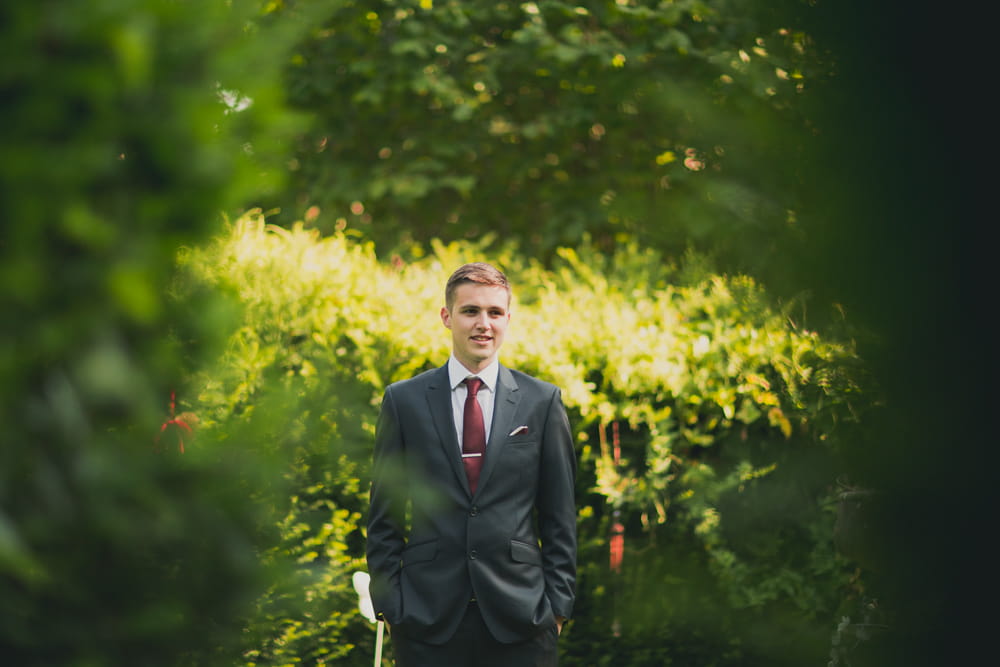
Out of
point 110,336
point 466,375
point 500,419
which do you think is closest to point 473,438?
point 500,419

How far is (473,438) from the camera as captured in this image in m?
3.21

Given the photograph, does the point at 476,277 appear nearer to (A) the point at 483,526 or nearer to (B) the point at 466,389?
(B) the point at 466,389

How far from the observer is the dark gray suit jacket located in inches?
119

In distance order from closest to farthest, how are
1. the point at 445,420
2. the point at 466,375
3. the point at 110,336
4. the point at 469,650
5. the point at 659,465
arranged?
the point at 110,336 → the point at 469,650 → the point at 445,420 → the point at 466,375 → the point at 659,465

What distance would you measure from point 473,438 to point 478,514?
0.93ft

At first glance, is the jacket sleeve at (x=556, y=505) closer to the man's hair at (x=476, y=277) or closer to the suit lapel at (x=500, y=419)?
the suit lapel at (x=500, y=419)

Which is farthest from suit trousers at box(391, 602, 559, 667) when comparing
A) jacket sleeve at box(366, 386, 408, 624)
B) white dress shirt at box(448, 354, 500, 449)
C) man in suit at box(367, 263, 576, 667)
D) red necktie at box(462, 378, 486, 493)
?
white dress shirt at box(448, 354, 500, 449)

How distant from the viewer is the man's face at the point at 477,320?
3.23m

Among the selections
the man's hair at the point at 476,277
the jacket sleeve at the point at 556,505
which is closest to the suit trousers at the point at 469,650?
the jacket sleeve at the point at 556,505

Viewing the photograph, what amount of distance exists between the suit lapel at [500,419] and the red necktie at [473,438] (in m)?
0.04

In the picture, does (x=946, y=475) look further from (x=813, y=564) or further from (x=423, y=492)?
(x=813, y=564)

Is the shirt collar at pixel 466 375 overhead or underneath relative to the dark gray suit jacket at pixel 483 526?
overhead

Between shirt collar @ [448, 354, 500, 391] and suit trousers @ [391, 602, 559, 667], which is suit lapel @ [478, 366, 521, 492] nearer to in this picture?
shirt collar @ [448, 354, 500, 391]

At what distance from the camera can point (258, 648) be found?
1.17 meters
